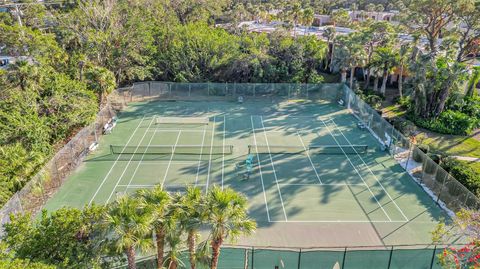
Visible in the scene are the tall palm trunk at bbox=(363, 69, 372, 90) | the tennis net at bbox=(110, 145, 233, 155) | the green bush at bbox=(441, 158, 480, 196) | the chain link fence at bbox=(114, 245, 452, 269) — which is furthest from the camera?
the tall palm trunk at bbox=(363, 69, 372, 90)

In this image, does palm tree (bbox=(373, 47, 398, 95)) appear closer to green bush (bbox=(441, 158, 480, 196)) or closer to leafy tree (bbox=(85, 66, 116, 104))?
green bush (bbox=(441, 158, 480, 196))

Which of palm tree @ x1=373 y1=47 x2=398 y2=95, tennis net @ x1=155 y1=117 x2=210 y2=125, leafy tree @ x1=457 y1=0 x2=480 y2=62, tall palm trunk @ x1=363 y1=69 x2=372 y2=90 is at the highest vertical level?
leafy tree @ x1=457 y1=0 x2=480 y2=62

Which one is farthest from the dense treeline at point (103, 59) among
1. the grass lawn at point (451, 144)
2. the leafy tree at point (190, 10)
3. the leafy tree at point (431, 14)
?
the grass lawn at point (451, 144)

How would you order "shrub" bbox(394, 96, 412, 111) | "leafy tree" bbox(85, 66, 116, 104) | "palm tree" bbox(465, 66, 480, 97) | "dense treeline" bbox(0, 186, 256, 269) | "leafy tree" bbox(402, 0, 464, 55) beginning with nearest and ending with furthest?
"dense treeline" bbox(0, 186, 256, 269) → "leafy tree" bbox(85, 66, 116, 104) → "palm tree" bbox(465, 66, 480, 97) → "shrub" bbox(394, 96, 412, 111) → "leafy tree" bbox(402, 0, 464, 55)

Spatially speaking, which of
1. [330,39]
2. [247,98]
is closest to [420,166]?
[247,98]

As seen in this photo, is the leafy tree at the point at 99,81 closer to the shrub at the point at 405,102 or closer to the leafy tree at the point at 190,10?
the leafy tree at the point at 190,10

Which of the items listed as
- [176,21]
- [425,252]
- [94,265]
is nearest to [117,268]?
[94,265]

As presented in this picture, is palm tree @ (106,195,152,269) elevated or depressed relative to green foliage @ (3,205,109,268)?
elevated

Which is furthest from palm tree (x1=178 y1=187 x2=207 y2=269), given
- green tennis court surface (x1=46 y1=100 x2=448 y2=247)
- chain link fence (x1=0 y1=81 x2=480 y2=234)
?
chain link fence (x1=0 y1=81 x2=480 y2=234)
